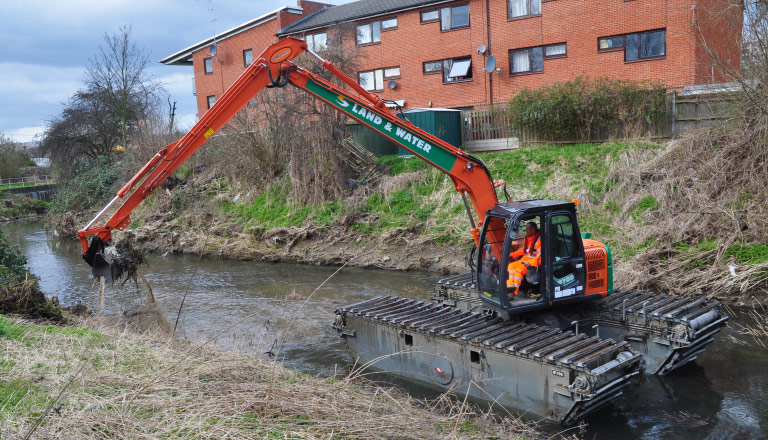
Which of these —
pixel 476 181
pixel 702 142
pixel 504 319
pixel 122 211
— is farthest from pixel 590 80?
pixel 122 211

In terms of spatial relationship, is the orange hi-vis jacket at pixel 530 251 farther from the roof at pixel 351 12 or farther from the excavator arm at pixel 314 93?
the roof at pixel 351 12

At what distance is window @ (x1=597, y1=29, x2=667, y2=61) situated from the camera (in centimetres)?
2100

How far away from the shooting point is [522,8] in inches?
934

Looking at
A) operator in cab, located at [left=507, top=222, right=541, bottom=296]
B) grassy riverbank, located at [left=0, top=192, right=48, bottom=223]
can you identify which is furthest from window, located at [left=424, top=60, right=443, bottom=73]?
grassy riverbank, located at [left=0, top=192, right=48, bottom=223]

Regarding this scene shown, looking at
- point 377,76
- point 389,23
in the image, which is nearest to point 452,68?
point 389,23

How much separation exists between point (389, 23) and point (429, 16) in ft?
6.71

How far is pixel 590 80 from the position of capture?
72.3ft

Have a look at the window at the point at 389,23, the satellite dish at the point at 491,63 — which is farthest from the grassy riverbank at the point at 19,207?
the satellite dish at the point at 491,63

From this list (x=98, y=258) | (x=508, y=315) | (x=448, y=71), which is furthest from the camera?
(x=448, y=71)

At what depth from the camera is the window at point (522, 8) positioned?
76.9 feet

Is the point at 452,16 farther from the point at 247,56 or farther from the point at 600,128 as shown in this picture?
the point at 247,56

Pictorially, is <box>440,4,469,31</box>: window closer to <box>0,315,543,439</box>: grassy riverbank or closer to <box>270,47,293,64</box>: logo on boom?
<box>270,47,293,64</box>: logo on boom

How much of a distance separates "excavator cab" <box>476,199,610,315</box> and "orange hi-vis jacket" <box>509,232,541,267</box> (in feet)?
0.23

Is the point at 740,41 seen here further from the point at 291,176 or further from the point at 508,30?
the point at 291,176
